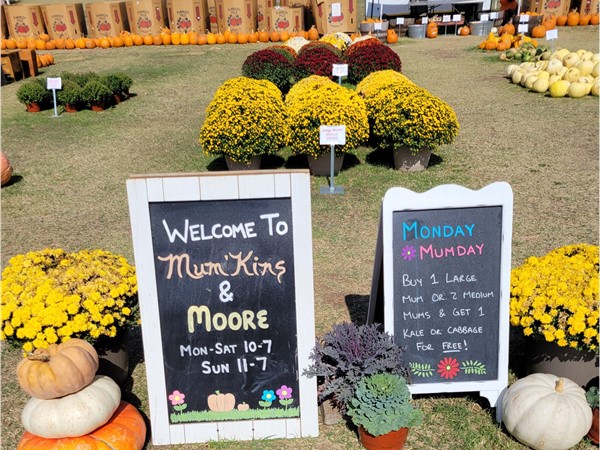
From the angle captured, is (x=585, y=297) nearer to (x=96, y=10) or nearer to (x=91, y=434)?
(x=91, y=434)

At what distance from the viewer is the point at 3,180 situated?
8453mm

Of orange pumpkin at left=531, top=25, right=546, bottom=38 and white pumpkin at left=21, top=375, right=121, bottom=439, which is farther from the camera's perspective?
orange pumpkin at left=531, top=25, right=546, bottom=38

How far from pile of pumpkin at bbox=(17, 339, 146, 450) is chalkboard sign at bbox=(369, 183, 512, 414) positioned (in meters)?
1.78

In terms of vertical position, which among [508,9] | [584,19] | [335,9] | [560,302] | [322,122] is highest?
[335,9]

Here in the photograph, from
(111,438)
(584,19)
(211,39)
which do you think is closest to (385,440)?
(111,438)

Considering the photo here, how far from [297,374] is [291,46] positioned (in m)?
14.4

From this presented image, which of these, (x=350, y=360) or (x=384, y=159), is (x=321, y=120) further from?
(x=350, y=360)

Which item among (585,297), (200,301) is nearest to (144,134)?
(200,301)

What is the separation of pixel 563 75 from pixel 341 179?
8.08m

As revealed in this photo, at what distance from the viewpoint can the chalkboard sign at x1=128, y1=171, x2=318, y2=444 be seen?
3139 millimetres

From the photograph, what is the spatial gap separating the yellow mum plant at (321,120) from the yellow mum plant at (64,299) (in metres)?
4.61

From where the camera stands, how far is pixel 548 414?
324 cm

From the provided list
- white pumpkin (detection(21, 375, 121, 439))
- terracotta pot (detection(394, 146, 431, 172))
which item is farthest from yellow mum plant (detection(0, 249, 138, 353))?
terracotta pot (detection(394, 146, 431, 172))

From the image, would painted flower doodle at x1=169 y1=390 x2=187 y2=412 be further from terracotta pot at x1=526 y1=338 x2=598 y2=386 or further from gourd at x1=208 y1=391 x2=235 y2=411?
terracotta pot at x1=526 y1=338 x2=598 y2=386
